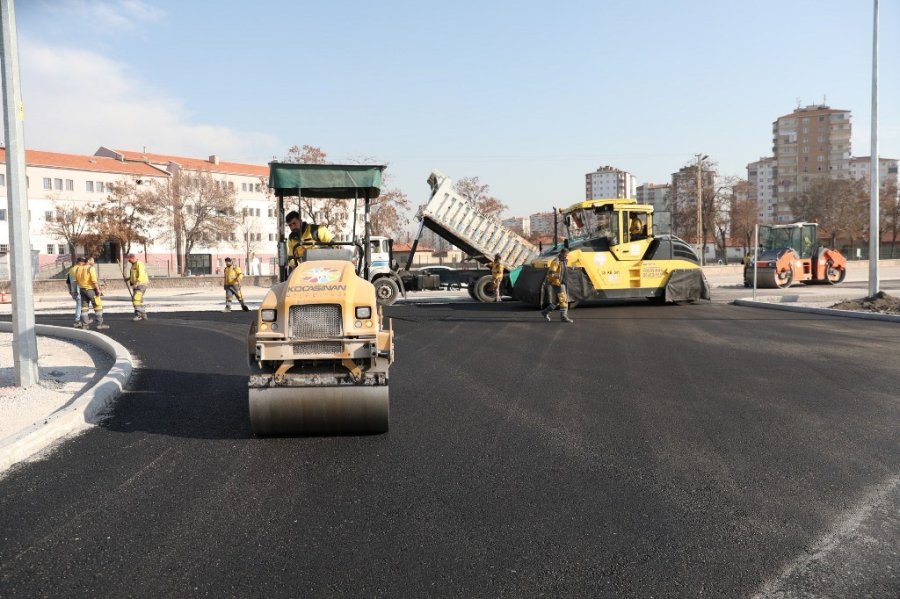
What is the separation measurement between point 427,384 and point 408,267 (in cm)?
1651

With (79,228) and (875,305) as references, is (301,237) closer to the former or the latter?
(875,305)

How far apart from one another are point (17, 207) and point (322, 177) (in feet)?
11.7

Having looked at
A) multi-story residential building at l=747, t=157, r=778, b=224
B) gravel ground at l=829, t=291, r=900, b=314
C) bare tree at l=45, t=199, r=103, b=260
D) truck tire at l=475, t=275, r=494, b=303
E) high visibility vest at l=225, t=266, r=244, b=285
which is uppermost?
multi-story residential building at l=747, t=157, r=778, b=224

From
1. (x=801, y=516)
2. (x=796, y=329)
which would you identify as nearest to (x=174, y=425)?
(x=801, y=516)

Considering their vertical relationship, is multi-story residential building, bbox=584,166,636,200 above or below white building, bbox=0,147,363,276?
above

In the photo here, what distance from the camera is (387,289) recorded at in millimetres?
21891

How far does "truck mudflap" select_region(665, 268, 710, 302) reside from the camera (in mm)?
18797

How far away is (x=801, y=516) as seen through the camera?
3988mm

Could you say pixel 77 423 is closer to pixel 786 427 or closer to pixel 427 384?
pixel 427 384

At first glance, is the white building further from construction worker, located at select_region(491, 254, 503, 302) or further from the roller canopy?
the roller canopy

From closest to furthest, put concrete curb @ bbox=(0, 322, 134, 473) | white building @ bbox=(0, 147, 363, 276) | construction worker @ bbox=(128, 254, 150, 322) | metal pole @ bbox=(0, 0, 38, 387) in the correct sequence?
1. concrete curb @ bbox=(0, 322, 134, 473)
2. metal pole @ bbox=(0, 0, 38, 387)
3. construction worker @ bbox=(128, 254, 150, 322)
4. white building @ bbox=(0, 147, 363, 276)

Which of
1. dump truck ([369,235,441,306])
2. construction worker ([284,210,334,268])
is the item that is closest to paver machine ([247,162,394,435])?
construction worker ([284,210,334,268])

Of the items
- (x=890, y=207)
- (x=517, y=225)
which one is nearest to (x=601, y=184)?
(x=517, y=225)

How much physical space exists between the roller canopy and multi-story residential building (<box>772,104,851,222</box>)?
117 metres
